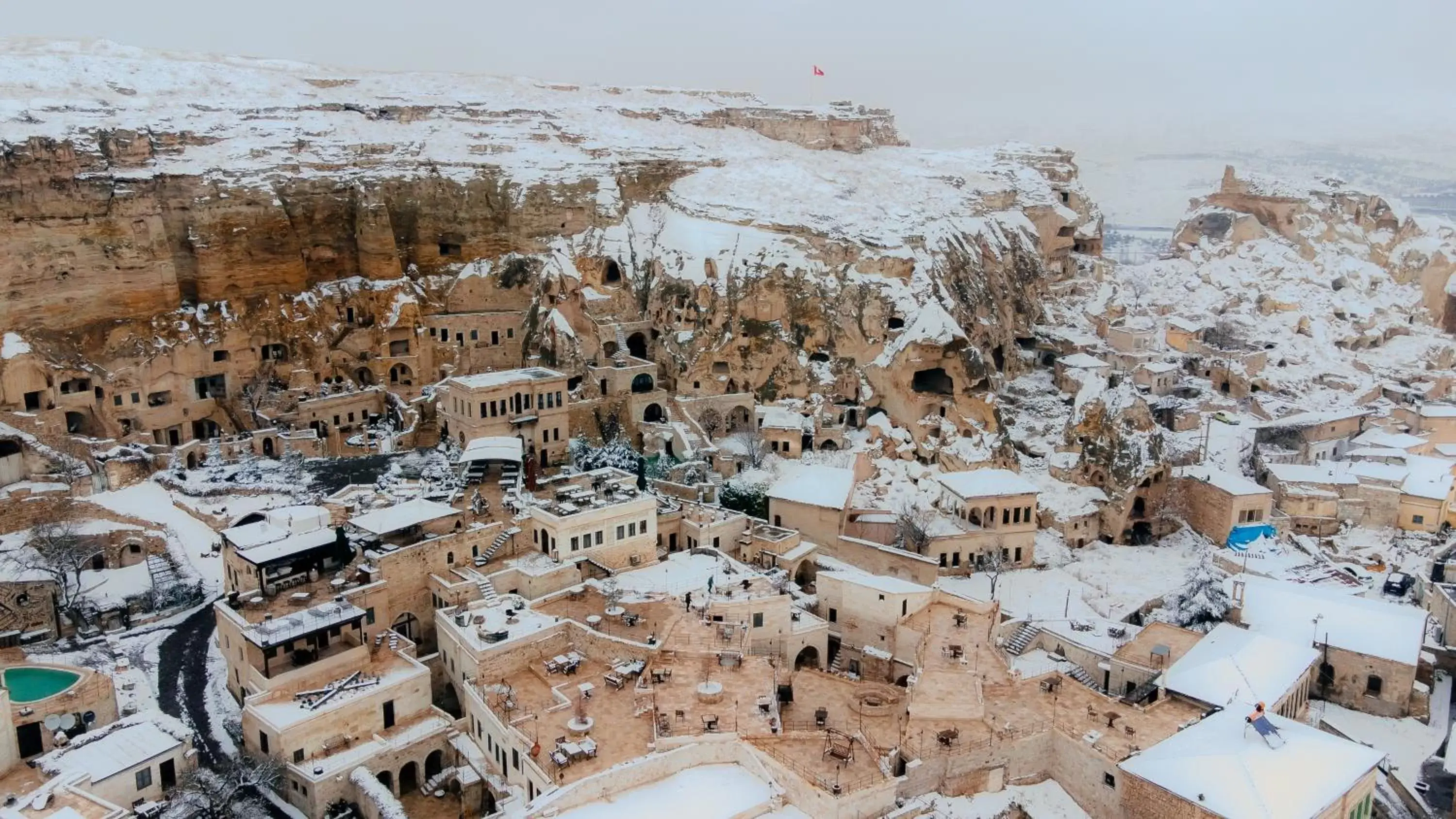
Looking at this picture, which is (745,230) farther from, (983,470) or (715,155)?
(983,470)

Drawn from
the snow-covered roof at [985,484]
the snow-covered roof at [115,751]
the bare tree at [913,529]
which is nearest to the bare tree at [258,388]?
the snow-covered roof at [115,751]

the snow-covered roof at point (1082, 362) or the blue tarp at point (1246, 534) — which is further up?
the snow-covered roof at point (1082, 362)

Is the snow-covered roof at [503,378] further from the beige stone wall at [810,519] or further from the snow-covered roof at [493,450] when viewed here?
the beige stone wall at [810,519]

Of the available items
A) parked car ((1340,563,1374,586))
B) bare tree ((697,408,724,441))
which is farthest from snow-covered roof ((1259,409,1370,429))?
bare tree ((697,408,724,441))

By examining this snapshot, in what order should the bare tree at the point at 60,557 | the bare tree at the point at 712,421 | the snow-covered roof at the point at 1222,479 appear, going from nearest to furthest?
1. the bare tree at the point at 60,557
2. the snow-covered roof at the point at 1222,479
3. the bare tree at the point at 712,421

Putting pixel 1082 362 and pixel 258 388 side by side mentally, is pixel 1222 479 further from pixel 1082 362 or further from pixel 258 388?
pixel 258 388

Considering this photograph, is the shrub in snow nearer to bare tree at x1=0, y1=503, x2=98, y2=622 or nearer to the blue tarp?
the blue tarp

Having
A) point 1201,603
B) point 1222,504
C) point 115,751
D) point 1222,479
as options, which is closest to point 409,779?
point 115,751

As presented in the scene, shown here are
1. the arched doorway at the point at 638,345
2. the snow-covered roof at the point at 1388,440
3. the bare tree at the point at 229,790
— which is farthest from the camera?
the arched doorway at the point at 638,345
